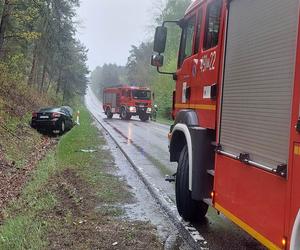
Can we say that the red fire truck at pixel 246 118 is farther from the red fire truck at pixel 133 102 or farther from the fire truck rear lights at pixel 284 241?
the red fire truck at pixel 133 102

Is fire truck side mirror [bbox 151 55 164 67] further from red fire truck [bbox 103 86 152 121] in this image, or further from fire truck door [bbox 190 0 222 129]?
red fire truck [bbox 103 86 152 121]

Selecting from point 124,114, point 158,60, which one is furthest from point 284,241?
point 124,114

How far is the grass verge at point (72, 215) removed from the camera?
592 centimetres

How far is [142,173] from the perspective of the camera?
37.7 feet

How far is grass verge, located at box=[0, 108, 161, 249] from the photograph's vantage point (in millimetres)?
5922

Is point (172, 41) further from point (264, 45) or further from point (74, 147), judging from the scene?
point (264, 45)

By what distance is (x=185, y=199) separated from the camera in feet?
22.5

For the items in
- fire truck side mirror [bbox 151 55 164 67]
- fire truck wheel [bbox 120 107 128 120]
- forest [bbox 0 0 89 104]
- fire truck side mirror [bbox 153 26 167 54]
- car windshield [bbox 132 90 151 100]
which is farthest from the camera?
fire truck wheel [bbox 120 107 128 120]

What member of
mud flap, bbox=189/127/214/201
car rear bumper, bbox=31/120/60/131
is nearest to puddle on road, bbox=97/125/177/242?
mud flap, bbox=189/127/214/201

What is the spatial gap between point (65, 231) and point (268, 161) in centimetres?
324

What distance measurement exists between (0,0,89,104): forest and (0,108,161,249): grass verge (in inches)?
433

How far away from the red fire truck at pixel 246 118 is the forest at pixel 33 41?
14.5 metres

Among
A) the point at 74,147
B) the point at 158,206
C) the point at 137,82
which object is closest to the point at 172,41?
the point at 74,147

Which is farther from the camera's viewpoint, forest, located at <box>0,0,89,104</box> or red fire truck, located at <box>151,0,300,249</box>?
forest, located at <box>0,0,89,104</box>
